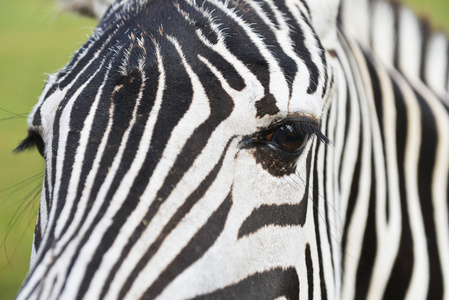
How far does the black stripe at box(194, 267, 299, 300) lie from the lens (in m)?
1.61

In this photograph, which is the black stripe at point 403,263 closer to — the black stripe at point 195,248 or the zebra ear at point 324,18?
the zebra ear at point 324,18

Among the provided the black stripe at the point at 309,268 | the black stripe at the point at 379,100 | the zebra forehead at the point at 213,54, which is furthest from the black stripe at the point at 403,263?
the zebra forehead at the point at 213,54

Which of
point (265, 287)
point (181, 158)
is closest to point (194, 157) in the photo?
point (181, 158)

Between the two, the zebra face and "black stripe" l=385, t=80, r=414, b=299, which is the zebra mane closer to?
"black stripe" l=385, t=80, r=414, b=299

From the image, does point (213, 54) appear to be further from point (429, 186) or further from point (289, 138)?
point (429, 186)

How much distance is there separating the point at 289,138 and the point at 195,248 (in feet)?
1.75

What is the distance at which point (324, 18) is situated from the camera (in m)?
2.25

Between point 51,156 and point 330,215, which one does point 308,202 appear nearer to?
point 330,215

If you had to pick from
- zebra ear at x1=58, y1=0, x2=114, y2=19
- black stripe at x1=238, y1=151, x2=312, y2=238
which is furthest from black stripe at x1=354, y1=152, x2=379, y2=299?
zebra ear at x1=58, y1=0, x2=114, y2=19

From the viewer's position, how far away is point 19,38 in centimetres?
1791

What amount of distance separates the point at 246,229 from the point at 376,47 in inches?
80.0

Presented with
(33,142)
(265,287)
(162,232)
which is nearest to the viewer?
(162,232)

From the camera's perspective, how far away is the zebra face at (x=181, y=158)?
1512 millimetres

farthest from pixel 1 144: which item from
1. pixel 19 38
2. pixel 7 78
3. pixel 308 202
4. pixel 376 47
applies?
pixel 308 202
